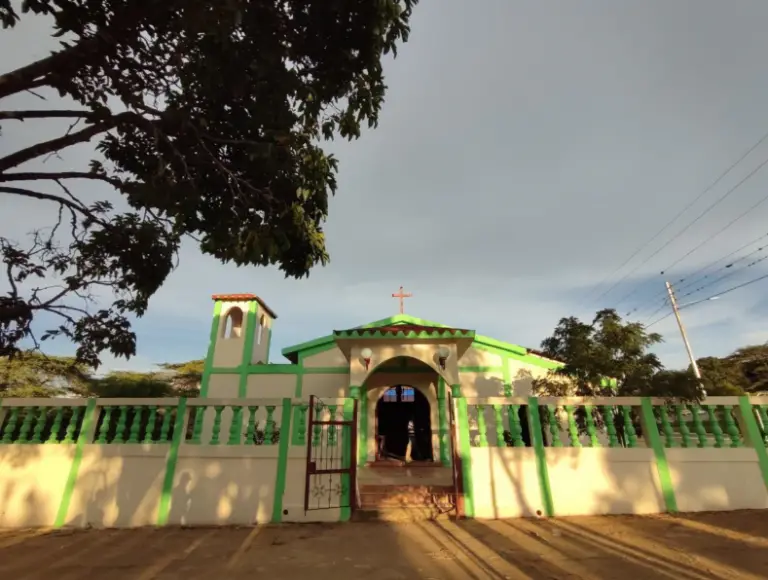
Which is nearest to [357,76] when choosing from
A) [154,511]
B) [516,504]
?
[516,504]

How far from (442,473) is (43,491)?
6.31 metres

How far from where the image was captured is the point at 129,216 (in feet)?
16.0

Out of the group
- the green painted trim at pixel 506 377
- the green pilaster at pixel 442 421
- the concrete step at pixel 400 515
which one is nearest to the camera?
the concrete step at pixel 400 515

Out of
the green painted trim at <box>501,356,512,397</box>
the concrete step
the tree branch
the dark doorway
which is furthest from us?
the green painted trim at <box>501,356,512,397</box>

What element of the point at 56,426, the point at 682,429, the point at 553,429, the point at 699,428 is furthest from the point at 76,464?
the point at 699,428

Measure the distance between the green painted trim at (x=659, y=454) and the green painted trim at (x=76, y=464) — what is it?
26.8ft

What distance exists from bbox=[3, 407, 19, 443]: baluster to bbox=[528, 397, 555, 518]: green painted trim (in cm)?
778

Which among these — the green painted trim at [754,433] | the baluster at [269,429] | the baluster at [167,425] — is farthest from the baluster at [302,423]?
the green painted trim at [754,433]

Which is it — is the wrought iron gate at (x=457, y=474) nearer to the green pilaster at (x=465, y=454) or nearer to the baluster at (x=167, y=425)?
the green pilaster at (x=465, y=454)

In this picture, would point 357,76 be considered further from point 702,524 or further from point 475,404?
point 702,524

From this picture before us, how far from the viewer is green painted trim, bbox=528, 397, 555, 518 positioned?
5270 millimetres

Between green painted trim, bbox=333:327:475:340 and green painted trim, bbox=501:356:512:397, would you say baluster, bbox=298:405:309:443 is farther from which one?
green painted trim, bbox=501:356:512:397

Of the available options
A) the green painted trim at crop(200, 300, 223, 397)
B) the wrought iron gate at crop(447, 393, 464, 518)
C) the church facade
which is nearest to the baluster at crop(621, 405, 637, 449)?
the wrought iron gate at crop(447, 393, 464, 518)

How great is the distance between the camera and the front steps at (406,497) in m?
5.39
